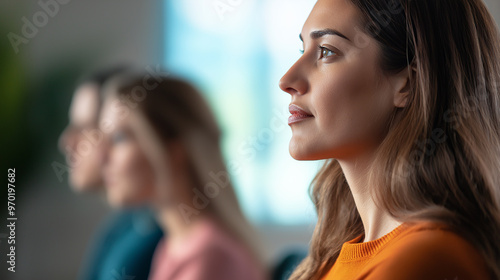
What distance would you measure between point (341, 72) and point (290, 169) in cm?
234

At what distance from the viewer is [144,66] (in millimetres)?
3195

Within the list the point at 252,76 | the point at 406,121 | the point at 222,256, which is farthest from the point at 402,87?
the point at 252,76

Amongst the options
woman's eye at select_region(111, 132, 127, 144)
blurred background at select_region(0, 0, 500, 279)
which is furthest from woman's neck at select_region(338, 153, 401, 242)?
blurred background at select_region(0, 0, 500, 279)

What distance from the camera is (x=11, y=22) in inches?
116

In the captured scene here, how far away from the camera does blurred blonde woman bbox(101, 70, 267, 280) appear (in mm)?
1621

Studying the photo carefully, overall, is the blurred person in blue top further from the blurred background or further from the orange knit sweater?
the orange knit sweater

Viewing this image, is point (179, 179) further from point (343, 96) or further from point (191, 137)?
point (343, 96)

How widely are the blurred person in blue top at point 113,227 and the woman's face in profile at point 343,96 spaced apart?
1027 millimetres

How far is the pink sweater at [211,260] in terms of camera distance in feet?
5.15

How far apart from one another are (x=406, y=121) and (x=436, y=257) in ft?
0.78

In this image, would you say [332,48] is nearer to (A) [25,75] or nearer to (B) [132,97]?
(B) [132,97]

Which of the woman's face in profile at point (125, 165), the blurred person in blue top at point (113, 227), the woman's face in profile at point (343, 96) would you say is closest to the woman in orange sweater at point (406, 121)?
the woman's face in profile at point (343, 96)

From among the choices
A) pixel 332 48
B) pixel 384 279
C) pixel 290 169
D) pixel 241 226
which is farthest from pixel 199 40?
pixel 384 279

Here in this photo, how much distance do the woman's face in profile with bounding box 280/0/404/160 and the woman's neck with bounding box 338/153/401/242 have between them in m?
0.02
